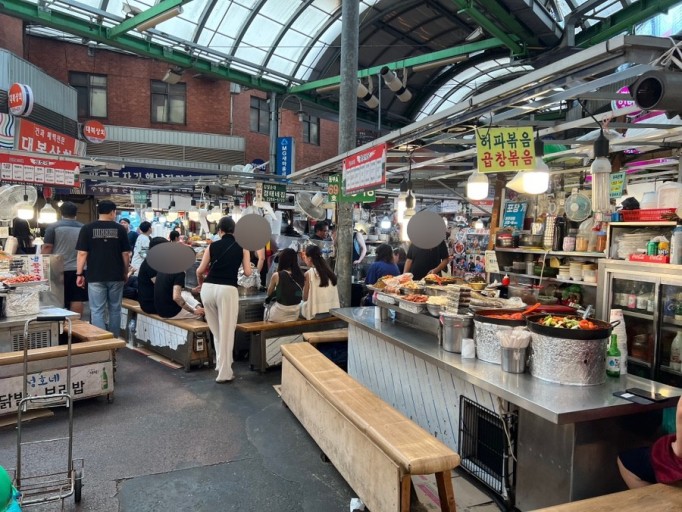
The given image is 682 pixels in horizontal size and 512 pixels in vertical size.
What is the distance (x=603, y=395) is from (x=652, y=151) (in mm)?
4937

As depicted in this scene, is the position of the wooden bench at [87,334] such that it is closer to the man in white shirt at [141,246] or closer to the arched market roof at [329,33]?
the man in white shirt at [141,246]

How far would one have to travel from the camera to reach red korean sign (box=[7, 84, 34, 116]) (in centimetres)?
1078

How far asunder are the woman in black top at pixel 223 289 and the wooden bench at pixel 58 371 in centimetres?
113

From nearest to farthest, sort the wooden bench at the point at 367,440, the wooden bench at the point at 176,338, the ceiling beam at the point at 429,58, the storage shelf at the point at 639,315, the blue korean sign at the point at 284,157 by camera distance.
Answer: the wooden bench at the point at 367,440
the storage shelf at the point at 639,315
the wooden bench at the point at 176,338
the ceiling beam at the point at 429,58
the blue korean sign at the point at 284,157

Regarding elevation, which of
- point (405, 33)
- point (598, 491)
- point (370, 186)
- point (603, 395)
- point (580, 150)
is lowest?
point (598, 491)

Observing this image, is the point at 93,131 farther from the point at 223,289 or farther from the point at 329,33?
the point at 223,289

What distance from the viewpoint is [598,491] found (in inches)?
112

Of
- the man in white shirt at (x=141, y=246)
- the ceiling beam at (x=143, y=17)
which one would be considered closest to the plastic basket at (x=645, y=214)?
the ceiling beam at (x=143, y=17)

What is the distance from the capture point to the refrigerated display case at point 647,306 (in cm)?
451

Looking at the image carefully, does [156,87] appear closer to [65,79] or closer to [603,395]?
[65,79]

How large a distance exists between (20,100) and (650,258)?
12271 millimetres

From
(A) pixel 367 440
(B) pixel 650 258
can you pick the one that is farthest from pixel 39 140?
(B) pixel 650 258

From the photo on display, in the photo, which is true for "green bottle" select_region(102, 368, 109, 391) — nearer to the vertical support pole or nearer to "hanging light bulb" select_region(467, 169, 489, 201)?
the vertical support pole

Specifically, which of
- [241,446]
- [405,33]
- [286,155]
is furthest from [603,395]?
[405,33]
